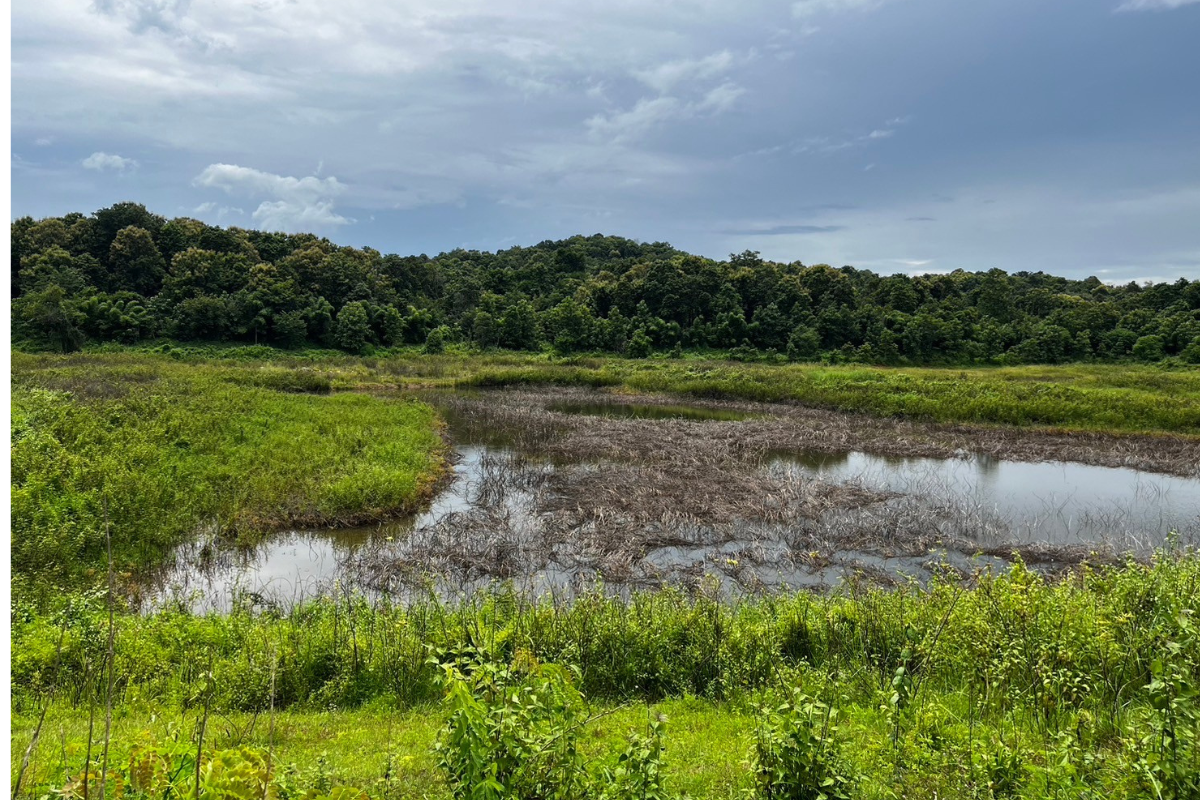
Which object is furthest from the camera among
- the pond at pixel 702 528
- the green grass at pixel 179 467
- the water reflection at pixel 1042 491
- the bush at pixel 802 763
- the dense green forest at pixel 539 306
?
the dense green forest at pixel 539 306

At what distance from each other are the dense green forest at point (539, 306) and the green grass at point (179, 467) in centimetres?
2902

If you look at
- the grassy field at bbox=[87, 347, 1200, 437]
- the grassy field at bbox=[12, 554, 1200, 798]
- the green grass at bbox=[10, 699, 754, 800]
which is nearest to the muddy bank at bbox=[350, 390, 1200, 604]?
the grassy field at bbox=[12, 554, 1200, 798]

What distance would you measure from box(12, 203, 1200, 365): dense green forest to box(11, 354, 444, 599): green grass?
2902 cm

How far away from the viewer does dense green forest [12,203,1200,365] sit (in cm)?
4688

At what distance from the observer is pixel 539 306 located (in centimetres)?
6694

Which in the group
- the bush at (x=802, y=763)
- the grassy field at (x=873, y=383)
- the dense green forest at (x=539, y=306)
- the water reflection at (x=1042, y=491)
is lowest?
the water reflection at (x=1042, y=491)

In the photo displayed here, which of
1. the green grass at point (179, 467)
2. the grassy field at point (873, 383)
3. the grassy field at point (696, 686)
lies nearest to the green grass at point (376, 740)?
the grassy field at point (696, 686)

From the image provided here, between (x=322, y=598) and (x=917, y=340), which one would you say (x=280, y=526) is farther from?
(x=917, y=340)

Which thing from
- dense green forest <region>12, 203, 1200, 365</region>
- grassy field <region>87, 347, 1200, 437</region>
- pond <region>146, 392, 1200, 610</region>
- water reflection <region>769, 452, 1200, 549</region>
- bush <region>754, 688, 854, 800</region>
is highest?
dense green forest <region>12, 203, 1200, 365</region>

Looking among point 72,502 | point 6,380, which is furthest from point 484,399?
point 6,380

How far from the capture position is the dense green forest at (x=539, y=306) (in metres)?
46.9

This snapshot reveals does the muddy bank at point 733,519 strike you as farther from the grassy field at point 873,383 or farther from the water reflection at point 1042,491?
the grassy field at point 873,383

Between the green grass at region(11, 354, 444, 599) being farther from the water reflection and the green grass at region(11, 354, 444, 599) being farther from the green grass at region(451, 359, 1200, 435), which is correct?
the green grass at region(451, 359, 1200, 435)

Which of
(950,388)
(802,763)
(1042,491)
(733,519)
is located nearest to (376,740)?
(802,763)
